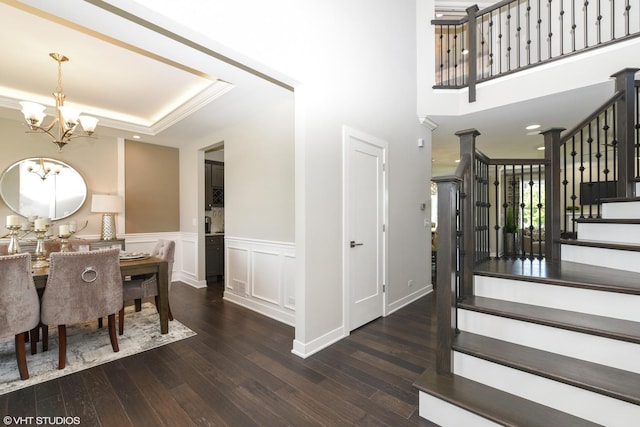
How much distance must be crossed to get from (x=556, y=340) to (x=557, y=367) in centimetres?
19

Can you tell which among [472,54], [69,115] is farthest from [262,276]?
[472,54]

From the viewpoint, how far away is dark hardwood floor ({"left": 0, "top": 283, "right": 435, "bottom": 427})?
179cm

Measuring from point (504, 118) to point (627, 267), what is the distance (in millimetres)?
2860

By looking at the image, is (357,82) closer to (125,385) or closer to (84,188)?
(125,385)

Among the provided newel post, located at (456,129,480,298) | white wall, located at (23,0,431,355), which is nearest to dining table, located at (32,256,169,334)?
white wall, located at (23,0,431,355)

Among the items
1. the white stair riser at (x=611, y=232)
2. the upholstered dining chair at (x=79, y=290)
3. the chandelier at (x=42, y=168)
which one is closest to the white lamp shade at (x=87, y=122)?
the upholstered dining chair at (x=79, y=290)

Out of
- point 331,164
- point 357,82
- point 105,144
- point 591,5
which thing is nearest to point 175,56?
point 331,164

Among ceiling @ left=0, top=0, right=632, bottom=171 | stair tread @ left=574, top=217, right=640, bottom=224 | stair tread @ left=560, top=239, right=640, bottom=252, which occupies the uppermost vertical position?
ceiling @ left=0, top=0, right=632, bottom=171

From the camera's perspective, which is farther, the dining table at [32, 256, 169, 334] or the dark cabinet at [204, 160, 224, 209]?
the dark cabinet at [204, 160, 224, 209]

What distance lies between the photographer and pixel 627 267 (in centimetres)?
208

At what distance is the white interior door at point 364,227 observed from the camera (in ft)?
9.77

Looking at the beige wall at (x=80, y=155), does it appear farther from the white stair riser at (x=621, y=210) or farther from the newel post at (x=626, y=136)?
the newel post at (x=626, y=136)

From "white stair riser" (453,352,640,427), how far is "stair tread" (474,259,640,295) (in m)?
0.66

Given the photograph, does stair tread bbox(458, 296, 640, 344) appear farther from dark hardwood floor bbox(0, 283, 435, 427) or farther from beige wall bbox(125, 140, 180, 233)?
beige wall bbox(125, 140, 180, 233)
